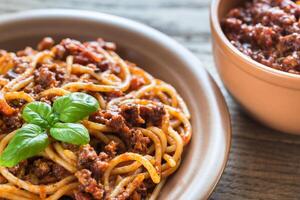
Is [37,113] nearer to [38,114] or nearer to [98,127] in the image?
[38,114]

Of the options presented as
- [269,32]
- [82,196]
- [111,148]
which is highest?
[269,32]

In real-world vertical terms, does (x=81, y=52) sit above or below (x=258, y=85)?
above

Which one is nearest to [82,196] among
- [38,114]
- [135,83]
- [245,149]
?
[38,114]

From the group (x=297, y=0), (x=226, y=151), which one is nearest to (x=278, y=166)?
(x=226, y=151)

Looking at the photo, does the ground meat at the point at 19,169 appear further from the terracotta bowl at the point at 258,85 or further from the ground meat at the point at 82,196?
the terracotta bowl at the point at 258,85

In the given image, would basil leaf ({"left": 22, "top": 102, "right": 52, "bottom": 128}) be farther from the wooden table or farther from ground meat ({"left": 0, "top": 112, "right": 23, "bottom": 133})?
the wooden table
